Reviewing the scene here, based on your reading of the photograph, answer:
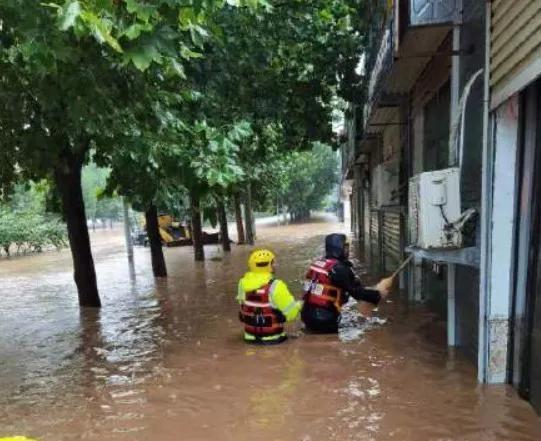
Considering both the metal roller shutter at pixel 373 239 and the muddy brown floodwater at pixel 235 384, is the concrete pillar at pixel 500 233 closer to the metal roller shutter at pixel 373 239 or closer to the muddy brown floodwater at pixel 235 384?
the muddy brown floodwater at pixel 235 384

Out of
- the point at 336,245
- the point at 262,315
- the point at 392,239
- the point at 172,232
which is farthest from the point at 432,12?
the point at 172,232

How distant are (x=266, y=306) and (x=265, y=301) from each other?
78 mm

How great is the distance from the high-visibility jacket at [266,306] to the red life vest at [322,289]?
1.09 ft

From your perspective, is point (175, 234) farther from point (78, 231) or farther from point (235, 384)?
point (235, 384)

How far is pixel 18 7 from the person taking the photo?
12.7 ft

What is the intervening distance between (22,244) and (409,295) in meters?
24.0

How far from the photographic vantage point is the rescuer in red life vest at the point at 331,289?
6.68 meters

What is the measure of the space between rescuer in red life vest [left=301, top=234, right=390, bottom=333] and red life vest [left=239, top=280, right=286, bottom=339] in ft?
1.73

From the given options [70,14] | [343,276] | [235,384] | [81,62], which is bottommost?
[235,384]

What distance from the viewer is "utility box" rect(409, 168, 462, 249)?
5012 millimetres

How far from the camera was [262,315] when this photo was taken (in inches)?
264

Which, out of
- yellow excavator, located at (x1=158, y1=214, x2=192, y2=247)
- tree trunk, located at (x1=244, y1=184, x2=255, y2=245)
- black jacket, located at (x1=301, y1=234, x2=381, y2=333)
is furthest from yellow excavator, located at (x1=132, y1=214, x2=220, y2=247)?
black jacket, located at (x1=301, y1=234, x2=381, y2=333)

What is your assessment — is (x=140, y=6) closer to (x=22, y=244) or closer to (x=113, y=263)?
(x=113, y=263)

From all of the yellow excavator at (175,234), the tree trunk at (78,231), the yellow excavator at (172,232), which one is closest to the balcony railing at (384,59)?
the tree trunk at (78,231)
